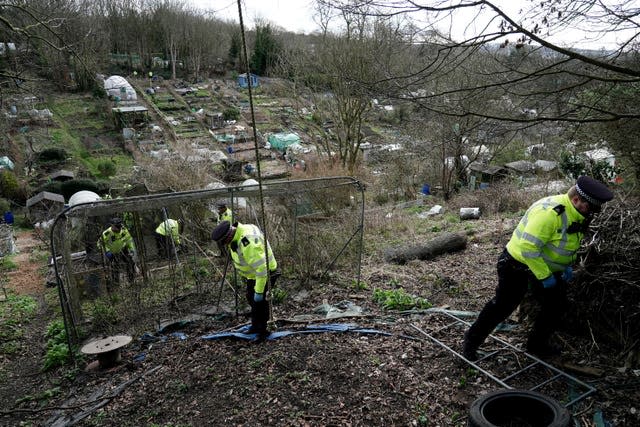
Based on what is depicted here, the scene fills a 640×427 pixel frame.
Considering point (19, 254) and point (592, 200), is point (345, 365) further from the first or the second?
point (19, 254)

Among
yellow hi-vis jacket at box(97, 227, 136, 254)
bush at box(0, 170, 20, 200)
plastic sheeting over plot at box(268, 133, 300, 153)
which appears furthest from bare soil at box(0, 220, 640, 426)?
plastic sheeting over plot at box(268, 133, 300, 153)

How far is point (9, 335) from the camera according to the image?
8.57m

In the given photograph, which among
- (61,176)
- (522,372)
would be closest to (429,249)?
(522,372)

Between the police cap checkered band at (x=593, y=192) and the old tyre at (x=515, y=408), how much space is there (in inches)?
68.7

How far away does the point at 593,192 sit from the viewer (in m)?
3.91

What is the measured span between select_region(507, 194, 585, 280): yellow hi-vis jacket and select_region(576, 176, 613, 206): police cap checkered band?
17 cm

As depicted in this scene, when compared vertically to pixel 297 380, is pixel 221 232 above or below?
above

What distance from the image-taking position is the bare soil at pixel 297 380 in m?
A: 4.11

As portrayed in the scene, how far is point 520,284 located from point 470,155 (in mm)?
17182

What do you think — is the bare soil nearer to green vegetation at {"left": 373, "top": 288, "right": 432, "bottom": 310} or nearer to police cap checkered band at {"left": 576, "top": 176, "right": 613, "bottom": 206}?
green vegetation at {"left": 373, "top": 288, "right": 432, "bottom": 310}

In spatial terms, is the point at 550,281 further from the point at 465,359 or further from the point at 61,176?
the point at 61,176

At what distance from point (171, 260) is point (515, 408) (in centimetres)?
A: 591

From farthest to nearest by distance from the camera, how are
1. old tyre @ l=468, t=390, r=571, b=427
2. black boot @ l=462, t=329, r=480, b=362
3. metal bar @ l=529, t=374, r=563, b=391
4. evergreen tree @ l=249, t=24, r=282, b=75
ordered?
1. evergreen tree @ l=249, t=24, r=282, b=75
2. black boot @ l=462, t=329, r=480, b=362
3. metal bar @ l=529, t=374, r=563, b=391
4. old tyre @ l=468, t=390, r=571, b=427

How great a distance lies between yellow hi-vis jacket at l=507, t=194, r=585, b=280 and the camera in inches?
160
